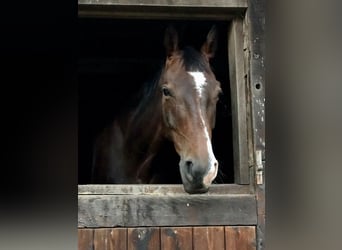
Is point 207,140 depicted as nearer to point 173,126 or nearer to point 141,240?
point 173,126

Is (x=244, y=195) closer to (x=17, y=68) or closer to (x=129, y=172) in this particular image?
(x=129, y=172)

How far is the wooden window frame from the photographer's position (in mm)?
2141

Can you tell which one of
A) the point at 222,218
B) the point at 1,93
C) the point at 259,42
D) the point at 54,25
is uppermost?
the point at 259,42

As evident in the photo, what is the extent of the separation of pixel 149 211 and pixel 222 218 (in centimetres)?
31

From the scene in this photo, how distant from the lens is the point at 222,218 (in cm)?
216

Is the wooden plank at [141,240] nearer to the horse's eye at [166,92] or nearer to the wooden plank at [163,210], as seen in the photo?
the wooden plank at [163,210]

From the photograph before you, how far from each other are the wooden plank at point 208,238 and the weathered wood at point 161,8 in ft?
3.18

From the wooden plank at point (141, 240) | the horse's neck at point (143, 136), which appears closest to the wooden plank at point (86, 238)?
the wooden plank at point (141, 240)

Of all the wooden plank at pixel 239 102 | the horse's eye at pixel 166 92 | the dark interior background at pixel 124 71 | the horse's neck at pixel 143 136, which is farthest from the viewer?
the dark interior background at pixel 124 71

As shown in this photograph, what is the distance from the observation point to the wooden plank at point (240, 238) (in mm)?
2162

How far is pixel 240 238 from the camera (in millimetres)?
2170

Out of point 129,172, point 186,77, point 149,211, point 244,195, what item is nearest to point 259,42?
point 186,77

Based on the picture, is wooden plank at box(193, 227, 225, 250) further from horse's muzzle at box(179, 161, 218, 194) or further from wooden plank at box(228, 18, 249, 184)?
wooden plank at box(228, 18, 249, 184)

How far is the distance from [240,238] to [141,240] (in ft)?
1.37
